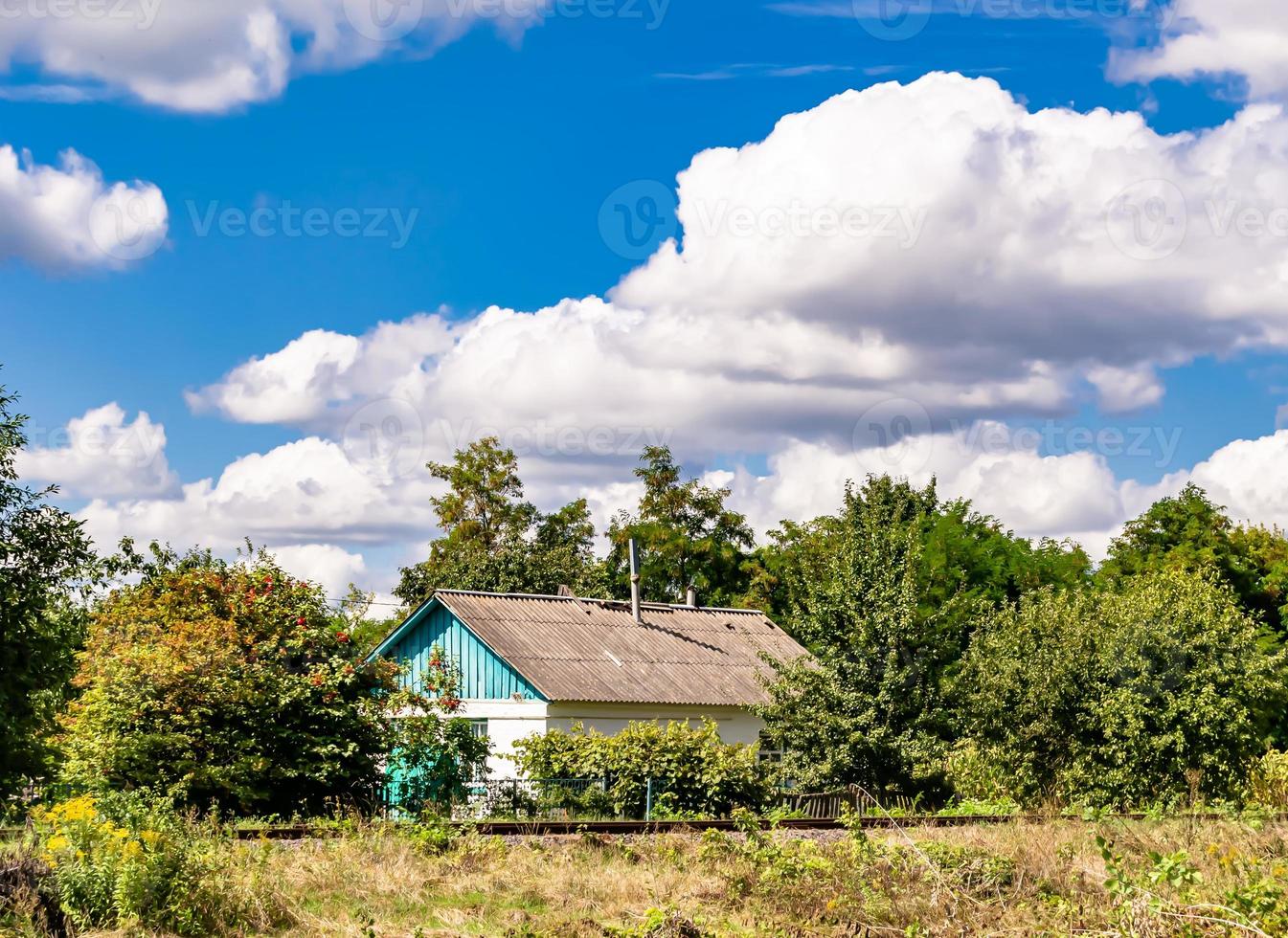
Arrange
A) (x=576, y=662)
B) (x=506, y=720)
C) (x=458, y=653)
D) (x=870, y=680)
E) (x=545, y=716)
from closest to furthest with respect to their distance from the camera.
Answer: (x=870, y=680)
(x=545, y=716)
(x=506, y=720)
(x=576, y=662)
(x=458, y=653)

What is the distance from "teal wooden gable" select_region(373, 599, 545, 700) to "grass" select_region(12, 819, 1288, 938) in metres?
17.0

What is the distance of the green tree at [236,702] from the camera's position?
2039 cm

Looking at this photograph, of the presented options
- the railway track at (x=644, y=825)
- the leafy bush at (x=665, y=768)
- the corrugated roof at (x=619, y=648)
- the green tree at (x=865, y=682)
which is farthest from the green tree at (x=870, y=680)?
the railway track at (x=644, y=825)

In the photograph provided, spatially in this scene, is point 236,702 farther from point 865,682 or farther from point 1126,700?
point 1126,700

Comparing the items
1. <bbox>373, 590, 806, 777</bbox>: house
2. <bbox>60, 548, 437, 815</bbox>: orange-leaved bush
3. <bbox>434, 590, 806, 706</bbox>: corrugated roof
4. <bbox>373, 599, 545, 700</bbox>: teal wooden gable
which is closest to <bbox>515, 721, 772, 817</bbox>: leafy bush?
<bbox>60, 548, 437, 815</bbox>: orange-leaved bush

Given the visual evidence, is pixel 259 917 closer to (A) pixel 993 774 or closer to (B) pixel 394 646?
(A) pixel 993 774

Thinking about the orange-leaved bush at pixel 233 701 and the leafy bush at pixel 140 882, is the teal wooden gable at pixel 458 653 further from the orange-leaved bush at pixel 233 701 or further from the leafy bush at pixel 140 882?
the leafy bush at pixel 140 882

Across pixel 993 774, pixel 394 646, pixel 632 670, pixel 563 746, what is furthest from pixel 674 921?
pixel 394 646

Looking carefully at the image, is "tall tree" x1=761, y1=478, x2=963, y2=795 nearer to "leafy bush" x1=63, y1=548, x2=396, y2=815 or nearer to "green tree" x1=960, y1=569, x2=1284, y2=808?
"green tree" x1=960, y1=569, x2=1284, y2=808

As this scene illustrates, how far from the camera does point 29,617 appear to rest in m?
27.8

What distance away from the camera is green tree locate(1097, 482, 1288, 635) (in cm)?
5231

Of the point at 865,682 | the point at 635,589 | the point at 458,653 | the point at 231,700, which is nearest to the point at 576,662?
the point at 458,653

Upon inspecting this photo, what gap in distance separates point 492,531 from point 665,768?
3789cm

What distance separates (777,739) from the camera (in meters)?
29.4
